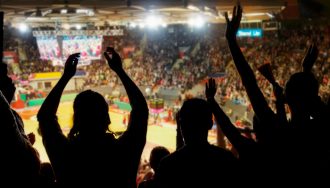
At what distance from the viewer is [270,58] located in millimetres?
32281

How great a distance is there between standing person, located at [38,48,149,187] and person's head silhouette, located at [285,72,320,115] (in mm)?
989

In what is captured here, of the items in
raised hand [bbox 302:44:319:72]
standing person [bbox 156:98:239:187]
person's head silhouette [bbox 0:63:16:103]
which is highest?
raised hand [bbox 302:44:319:72]

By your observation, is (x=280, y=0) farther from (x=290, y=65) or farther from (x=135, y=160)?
(x=290, y=65)

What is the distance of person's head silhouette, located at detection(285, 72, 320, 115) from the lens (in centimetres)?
248

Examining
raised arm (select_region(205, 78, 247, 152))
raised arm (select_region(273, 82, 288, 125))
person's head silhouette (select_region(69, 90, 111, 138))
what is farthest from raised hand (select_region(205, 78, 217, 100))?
person's head silhouette (select_region(69, 90, 111, 138))

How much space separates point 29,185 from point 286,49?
3259 centimetres

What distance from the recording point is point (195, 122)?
217cm

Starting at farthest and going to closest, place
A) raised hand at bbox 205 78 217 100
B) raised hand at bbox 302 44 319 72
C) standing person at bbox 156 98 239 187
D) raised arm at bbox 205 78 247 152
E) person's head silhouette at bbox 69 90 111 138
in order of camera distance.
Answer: raised hand at bbox 302 44 319 72 → raised hand at bbox 205 78 217 100 → raised arm at bbox 205 78 247 152 → person's head silhouette at bbox 69 90 111 138 → standing person at bbox 156 98 239 187

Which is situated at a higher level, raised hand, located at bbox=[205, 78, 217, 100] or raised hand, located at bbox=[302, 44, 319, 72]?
raised hand, located at bbox=[302, 44, 319, 72]

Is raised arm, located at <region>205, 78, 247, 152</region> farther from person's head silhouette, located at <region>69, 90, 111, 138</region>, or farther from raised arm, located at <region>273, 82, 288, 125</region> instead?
person's head silhouette, located at <region>69, 90, 111, 138</region>

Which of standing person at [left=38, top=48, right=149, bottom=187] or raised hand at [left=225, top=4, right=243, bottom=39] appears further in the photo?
raised hand at [left=225, top=4, right=243, bottom=39]

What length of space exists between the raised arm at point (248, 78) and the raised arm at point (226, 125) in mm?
206

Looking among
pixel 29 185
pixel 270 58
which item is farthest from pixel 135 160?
pixel 270 58

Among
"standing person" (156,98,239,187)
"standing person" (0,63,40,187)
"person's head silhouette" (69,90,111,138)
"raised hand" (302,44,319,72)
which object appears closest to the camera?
"standing person" (0,63,40,187)
